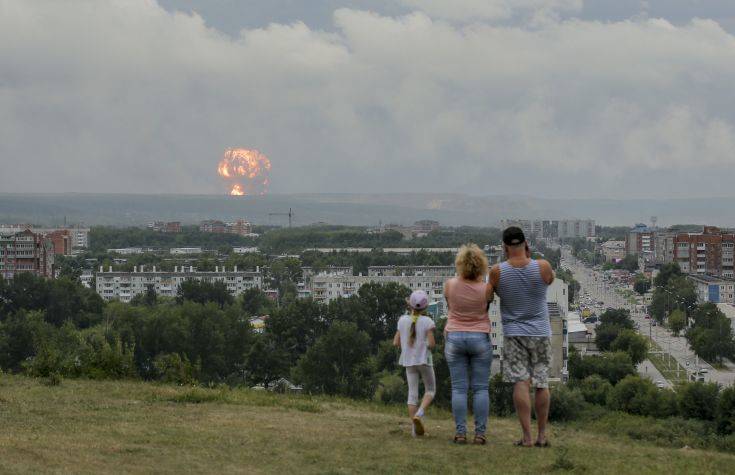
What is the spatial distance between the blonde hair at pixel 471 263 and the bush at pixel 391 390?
58.9ft

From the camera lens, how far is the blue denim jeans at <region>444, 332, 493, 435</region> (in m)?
8.38

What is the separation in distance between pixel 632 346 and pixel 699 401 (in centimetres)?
2285

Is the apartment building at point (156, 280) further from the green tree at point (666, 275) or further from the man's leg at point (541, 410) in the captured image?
the man's leg at point (541, 410)

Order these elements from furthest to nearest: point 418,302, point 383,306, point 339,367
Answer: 1. point 383,306
2. point 339,367
3. point 418,302

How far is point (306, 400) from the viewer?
11281 millimetres

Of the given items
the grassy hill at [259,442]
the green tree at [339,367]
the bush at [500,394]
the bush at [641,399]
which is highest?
the grassy hill at [259,442]

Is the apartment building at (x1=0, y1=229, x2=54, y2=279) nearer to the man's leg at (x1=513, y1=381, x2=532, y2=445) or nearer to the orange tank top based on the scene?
the orange tank top

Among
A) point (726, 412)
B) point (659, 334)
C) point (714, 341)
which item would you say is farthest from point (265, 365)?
point (659, 334)

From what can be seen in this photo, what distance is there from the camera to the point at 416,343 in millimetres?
8914

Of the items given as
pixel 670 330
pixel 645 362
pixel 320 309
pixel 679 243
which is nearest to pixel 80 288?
pixel 320 309

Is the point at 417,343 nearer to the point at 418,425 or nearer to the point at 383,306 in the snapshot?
the point at 418,425

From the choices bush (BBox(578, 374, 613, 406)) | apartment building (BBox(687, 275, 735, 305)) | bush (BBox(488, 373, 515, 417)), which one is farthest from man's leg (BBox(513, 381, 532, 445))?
apartment building (BBox(687, 275, 735, 305))

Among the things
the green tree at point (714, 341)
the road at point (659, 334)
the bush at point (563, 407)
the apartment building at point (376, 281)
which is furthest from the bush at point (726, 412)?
the apartment building at point (376, 281)

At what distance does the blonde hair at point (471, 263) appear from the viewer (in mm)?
8344
